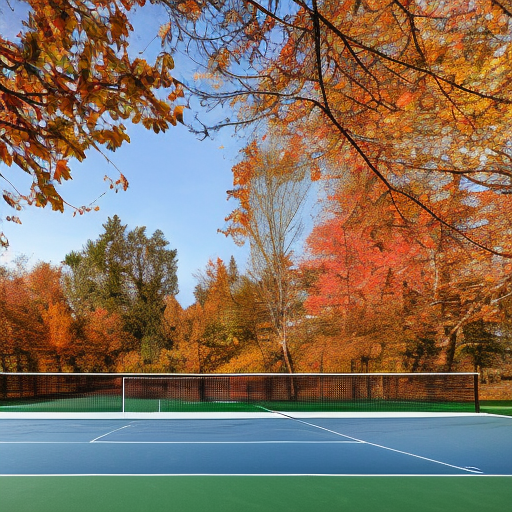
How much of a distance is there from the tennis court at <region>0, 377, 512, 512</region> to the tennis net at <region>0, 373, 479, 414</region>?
323cm

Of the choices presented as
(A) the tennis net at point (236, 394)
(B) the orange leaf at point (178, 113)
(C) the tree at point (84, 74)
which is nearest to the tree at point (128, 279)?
(A) the tennis net at point (236, 394)

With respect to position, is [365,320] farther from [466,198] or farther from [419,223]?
[419,223]

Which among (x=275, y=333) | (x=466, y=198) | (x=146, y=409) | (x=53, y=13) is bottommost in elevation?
(x=146, y=409)

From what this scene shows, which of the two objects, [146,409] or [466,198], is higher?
[466,198]

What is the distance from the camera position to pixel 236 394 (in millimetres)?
15836

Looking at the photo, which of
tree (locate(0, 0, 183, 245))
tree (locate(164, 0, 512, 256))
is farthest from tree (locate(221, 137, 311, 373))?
tree (locate(0, 0, 183, 245))

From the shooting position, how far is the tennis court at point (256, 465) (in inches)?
185

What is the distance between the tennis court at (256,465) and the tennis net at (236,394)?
3234mm

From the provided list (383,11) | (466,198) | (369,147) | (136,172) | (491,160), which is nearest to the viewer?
(383,11)

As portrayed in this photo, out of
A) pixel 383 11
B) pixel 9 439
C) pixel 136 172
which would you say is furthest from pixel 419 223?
pixel 136 172

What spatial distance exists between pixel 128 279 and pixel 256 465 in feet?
71.5

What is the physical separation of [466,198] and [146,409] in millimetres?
9353

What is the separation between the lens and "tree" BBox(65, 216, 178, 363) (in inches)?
1017

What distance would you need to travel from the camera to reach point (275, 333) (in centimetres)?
2181
